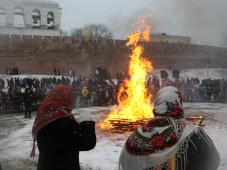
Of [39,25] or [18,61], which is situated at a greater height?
[39,25]

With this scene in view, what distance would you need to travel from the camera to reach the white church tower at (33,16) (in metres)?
57.7

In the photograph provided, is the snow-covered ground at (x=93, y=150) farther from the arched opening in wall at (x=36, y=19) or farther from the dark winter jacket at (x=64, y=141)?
the arched opening in wall at (x=36, y=19)

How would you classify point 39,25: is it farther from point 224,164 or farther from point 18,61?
point 224,164

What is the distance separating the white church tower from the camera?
189 feet

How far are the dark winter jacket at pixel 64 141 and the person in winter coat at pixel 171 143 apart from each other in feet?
2.93

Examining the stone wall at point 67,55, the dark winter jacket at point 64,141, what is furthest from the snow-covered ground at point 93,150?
the stone wall at point 67,55

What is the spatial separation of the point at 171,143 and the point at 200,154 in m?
0.24

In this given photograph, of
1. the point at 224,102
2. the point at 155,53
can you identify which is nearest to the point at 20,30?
the point at 155,53

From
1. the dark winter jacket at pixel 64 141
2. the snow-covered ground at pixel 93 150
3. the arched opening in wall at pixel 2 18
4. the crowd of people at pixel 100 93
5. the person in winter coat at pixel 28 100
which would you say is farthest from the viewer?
the arched opening in wall at pixel 2 18

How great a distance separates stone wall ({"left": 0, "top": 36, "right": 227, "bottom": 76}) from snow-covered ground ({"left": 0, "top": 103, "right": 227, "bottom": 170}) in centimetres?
2970

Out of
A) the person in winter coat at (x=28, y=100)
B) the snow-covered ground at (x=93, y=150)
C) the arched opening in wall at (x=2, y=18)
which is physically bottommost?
the snow-covered ground at (x=93, y=150)

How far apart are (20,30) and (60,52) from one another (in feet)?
38.6

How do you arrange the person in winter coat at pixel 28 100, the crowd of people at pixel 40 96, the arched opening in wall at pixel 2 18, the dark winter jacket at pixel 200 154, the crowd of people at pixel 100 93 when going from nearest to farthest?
the dark winter jacket at pixel 200 154, the person in winter coat at pixel 28 100, the crowd of people at pixel 40 96, the crowd of people at pixel 100 93, the arched opening in wall at pixel 2 18

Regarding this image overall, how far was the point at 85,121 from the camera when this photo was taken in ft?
14.3
